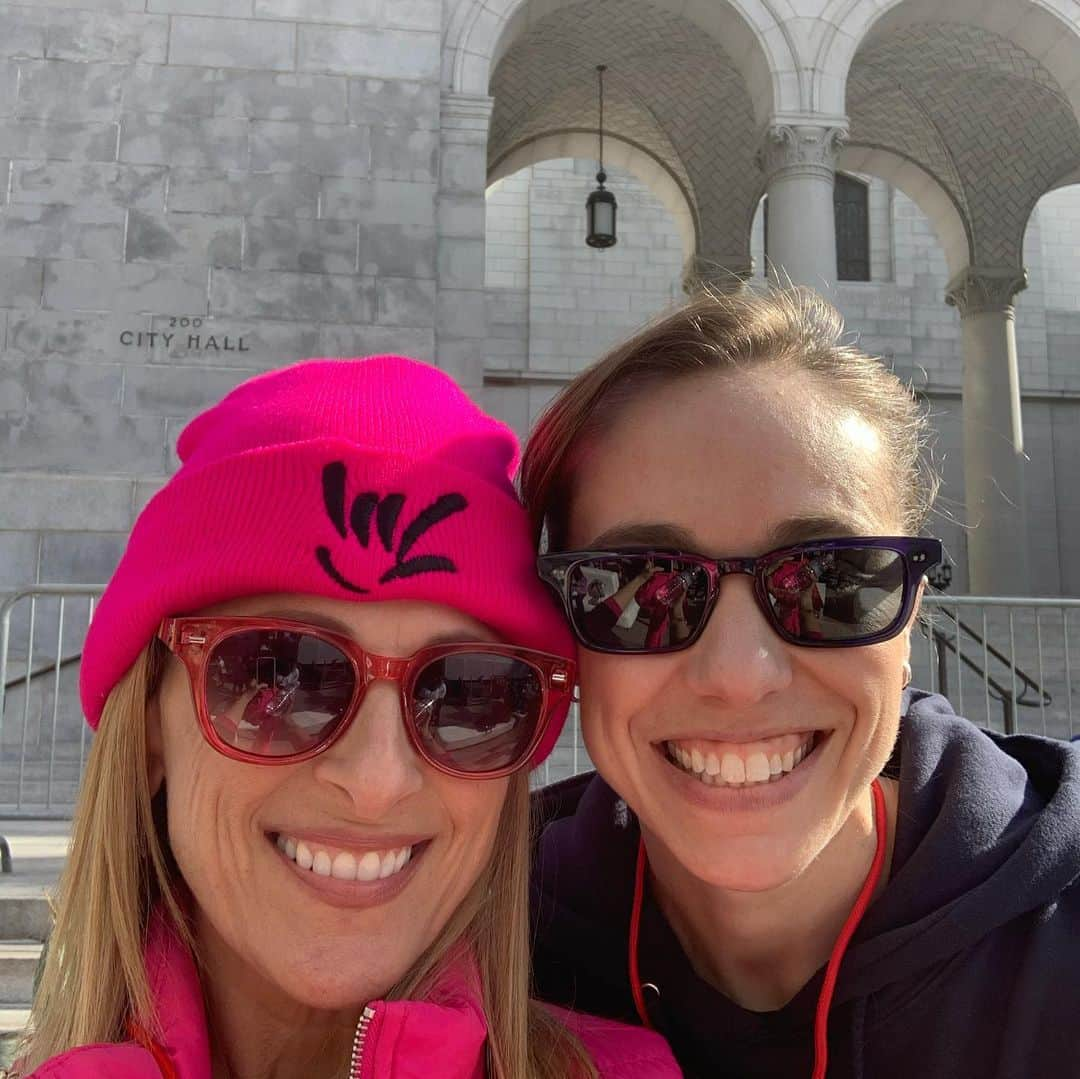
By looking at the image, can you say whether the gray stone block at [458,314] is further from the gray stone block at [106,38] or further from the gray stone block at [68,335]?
the gray stone block at [106,38]

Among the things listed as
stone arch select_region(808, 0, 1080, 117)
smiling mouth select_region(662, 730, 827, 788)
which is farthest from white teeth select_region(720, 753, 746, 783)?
stone arch select_region(808, 0, 1080, 117)

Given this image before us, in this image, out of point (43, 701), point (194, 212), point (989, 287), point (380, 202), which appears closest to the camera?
point (43, 701)

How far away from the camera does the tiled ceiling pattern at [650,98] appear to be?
13273mm

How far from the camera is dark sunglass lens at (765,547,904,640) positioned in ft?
5.58

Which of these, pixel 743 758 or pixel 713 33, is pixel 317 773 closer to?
pixel 743 758

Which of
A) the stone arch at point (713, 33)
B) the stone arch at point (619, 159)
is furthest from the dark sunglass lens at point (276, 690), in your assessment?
the stone arch at point (619, 159)

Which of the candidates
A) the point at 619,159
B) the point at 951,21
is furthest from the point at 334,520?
the point at 619,159

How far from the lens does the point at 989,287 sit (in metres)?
15.4

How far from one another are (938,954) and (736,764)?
416mm

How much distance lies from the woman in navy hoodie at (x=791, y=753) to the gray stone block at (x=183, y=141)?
335 inches

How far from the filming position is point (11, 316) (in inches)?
360

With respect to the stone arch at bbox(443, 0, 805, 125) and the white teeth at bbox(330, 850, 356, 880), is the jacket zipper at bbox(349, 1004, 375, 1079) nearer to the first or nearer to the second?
the white teeth at bbox(330, 850, 356, 880)

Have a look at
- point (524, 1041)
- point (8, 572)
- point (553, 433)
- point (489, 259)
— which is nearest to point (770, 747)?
point (524, 1041)

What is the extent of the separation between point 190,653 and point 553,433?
2.62 feet
